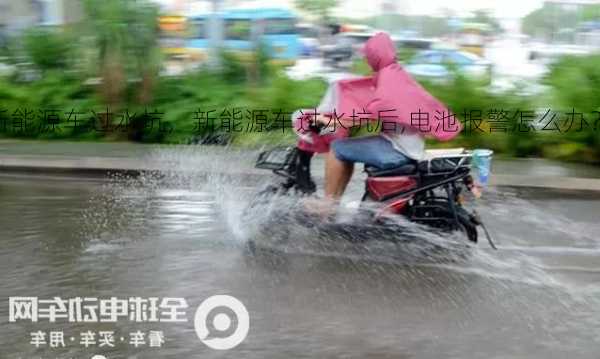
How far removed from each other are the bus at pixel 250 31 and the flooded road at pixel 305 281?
12.8ft

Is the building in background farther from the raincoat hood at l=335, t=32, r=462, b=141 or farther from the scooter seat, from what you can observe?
the scooter seat

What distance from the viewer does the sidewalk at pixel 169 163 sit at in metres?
8.51

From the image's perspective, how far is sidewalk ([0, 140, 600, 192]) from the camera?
8508 mm

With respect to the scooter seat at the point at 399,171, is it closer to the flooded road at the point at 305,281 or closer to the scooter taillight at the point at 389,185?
Result: the scooter taillight at the point at 389,185

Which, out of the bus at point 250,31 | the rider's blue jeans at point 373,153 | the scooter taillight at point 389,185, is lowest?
the scooter taillight at point 389,185

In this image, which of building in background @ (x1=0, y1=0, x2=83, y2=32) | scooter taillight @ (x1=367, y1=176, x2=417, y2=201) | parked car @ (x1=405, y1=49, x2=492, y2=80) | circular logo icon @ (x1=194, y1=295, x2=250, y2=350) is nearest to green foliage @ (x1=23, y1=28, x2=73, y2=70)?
building in background @ (x1=0, y1=0, x2=83, y2=32)

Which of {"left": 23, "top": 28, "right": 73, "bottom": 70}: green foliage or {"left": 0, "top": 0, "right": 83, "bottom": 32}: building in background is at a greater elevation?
{"left": 0, "top": 0, "right": 83, "bottom": 32}: building in background

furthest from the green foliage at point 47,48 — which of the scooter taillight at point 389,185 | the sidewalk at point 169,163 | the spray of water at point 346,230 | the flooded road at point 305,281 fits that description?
the scooter taillight at point 389,185

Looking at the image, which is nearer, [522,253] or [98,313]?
[98,313]

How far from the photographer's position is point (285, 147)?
255 inches

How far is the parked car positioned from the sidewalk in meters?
1.54

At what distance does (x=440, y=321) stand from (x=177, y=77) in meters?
7.01

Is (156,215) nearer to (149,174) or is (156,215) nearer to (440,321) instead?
(149,174)

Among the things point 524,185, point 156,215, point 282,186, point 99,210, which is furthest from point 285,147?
point 524,185
